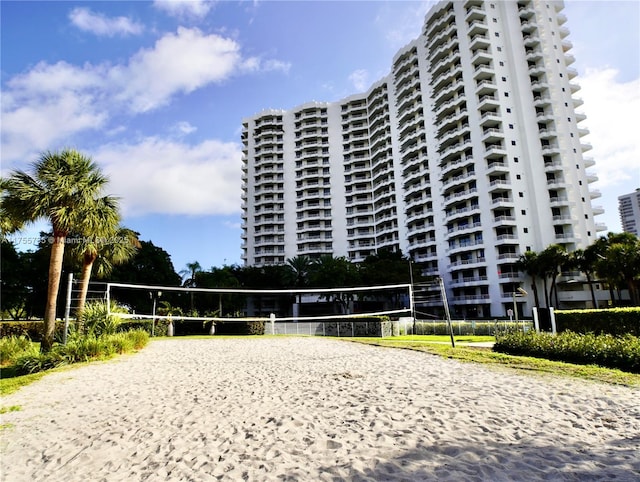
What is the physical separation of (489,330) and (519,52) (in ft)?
179

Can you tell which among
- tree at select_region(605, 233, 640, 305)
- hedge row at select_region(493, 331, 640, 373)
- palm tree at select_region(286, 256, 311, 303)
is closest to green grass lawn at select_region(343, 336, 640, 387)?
hedge row at select_region(493, 331, 640, 373)

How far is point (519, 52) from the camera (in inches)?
2379

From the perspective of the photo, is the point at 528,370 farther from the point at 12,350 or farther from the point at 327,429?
the point at 12,350

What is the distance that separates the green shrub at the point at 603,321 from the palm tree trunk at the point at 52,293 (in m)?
20.4

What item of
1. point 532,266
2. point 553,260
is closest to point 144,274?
point 532,266

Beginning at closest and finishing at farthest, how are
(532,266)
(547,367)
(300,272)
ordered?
(547,367), (532,266), (300,272)

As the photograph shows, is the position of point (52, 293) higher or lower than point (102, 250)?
lower

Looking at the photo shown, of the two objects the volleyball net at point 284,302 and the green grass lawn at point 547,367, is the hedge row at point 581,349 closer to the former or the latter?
the green grass lawn at point 547,367

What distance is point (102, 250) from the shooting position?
20.9 meters

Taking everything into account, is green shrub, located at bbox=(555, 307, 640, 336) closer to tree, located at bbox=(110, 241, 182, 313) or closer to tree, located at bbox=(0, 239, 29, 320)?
tree, located at bbox=(110, 241, 182, 313)

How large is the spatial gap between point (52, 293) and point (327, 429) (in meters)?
13.5

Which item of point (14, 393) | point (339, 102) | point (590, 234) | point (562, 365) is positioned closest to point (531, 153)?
point (590, 234)

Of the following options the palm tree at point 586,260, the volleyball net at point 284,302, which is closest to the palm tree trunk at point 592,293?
the palm tree at point 586,260

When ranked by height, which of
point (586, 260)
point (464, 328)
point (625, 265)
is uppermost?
point (586, 260)
